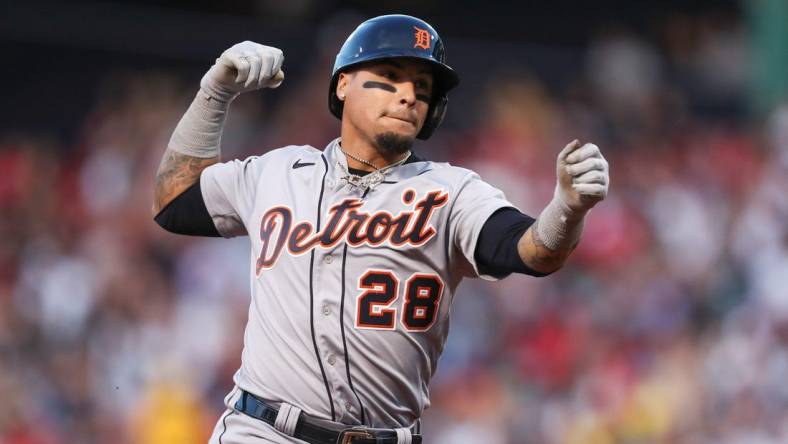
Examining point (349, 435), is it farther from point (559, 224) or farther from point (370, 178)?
point (559, 224)

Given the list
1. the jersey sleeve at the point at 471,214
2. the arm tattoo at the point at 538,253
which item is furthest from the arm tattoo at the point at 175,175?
the arm tattoo at the point at 538,253

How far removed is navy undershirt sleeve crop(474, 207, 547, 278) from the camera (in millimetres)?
3123

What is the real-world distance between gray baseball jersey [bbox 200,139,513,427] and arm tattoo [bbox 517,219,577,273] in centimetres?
18

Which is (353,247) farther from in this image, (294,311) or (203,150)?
(203,150)

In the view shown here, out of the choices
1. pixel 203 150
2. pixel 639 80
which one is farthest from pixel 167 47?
pixel 203 150

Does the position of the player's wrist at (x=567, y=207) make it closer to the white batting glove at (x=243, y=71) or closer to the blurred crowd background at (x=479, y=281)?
the white batting glove at (x=243, y=71)

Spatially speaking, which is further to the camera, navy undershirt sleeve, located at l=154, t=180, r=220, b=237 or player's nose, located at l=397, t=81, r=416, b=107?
navy undershirt sleeve, located at l=154, t=180, r=220, b=237

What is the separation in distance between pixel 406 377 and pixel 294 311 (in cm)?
34

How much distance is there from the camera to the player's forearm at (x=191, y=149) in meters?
3.78

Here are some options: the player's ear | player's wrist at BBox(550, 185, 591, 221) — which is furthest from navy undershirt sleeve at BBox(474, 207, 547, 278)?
the player's ear

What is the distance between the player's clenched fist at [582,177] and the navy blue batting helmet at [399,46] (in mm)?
639

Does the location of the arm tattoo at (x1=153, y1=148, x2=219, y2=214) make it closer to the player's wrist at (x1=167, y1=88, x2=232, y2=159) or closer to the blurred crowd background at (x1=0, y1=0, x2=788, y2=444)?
the player's wrist at (x1=167, y1=88, x2=232, y2=159)

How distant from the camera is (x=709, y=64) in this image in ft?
37.4

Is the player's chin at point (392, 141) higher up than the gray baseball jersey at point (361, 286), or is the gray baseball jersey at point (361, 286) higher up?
the player's chin at point (392, 141)
